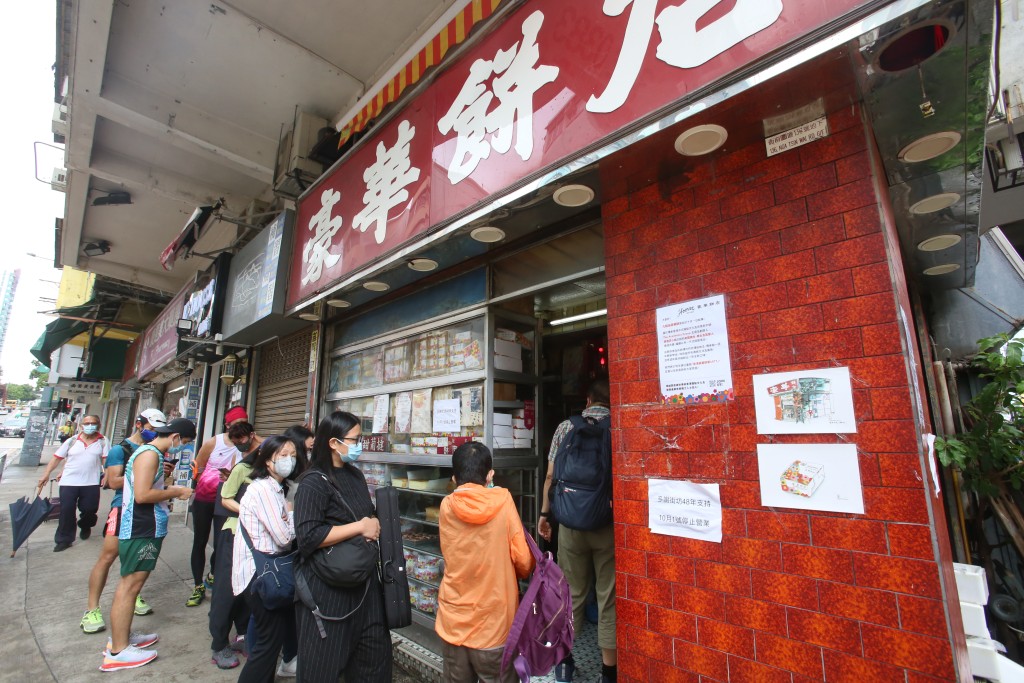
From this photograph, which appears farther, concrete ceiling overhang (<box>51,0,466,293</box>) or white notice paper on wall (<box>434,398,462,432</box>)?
concrete ceiling overhang (<box>51,0,466,293</box>)

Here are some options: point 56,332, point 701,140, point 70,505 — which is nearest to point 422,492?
point 701,140

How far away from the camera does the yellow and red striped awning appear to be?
3.82 metres

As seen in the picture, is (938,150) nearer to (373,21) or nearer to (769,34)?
(769,34)

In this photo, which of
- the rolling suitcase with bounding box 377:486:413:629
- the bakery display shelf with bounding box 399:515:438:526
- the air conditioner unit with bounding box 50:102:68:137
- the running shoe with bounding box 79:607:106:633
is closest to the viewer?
the rolling suitcase with bounding box 377:486:413:629

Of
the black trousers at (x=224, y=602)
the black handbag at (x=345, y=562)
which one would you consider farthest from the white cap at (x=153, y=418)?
the black handbag at (x=345, y=562)

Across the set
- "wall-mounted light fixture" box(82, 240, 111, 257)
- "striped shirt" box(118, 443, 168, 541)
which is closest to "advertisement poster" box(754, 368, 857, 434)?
"striped shirt" box(118, 443, 168, 541)

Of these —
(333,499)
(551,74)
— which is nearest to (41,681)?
(333,499)

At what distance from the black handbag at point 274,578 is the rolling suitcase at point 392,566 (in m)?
0.53

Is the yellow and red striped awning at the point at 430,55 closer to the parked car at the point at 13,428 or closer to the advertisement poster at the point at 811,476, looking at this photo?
the advertisement poster at the point at 811,476

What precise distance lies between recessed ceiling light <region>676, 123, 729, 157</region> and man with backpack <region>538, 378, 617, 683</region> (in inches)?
67.7

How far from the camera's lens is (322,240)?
5.18 metres

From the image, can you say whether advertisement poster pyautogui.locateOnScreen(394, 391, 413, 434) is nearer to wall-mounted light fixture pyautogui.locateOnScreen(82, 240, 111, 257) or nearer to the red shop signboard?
the red shop signboard

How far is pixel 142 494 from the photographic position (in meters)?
3.77

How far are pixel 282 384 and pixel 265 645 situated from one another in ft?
16.9
